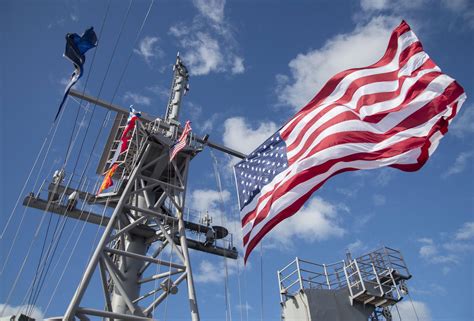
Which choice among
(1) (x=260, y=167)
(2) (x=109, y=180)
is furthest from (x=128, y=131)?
(1) (x=260, y=167)

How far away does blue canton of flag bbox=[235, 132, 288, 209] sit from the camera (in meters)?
7.02

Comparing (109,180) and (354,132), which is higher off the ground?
(109,180)

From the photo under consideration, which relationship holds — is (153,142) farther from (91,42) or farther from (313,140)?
(313,140)

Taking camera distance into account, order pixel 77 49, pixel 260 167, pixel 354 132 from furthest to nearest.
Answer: pixel 77 49 → pixel 260 167 → pixel 354 132

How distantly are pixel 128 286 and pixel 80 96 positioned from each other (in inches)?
281

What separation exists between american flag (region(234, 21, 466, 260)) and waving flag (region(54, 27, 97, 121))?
14.4 ft

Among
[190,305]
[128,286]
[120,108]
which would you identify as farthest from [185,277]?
[120,108]

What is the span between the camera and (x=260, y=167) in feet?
24.0

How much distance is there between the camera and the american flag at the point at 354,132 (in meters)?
6.30

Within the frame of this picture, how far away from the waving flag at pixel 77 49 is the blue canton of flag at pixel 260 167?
4.38 metres

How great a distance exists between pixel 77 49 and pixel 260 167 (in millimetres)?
5136

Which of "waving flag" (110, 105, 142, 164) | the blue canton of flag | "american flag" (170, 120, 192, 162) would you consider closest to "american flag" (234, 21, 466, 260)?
the blue canton of flag

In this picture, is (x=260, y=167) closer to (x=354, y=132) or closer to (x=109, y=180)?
(x=354, y=132)


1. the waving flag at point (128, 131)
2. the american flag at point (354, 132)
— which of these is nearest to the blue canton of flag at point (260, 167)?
the american flag at point (354, 132)
